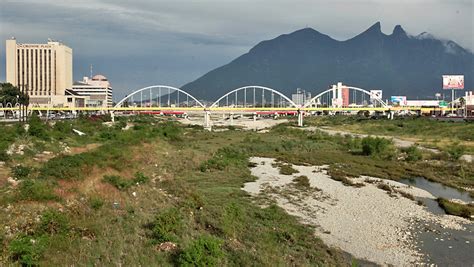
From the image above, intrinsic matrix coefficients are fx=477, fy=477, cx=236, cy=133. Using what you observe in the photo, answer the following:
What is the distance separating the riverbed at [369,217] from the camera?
16.0m

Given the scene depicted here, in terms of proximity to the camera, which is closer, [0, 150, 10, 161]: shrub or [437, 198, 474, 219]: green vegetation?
[437, 198, 474, 219]: green vegetation

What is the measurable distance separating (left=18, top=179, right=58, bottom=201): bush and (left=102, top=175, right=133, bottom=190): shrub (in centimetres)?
428

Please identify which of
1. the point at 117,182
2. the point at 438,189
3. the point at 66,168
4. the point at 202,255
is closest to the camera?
the point at 202,255

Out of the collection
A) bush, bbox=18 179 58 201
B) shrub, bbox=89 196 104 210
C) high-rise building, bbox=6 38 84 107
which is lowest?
shrub, bbox=89 196 104 210

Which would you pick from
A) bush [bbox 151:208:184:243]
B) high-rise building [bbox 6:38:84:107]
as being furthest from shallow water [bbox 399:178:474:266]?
high-rise building [bbox 6:38:84:107]

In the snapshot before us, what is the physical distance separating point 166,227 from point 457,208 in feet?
47.7

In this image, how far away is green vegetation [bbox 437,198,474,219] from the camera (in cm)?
2161

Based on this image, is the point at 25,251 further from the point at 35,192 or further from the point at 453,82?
the point at 453,82

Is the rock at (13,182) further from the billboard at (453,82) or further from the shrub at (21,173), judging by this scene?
the billboard at (453,82)

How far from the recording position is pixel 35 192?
1716 centimetres

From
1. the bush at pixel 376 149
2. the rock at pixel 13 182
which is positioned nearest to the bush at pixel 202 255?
the rock at pixel 13 182

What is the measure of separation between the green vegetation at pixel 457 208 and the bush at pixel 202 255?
535 inches

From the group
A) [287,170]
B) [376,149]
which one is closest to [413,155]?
[376,149]

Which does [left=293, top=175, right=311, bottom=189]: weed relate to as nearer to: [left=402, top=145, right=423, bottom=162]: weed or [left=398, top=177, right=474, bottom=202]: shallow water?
[left=398, top=177, right=474, bottom=202]: shallow water
